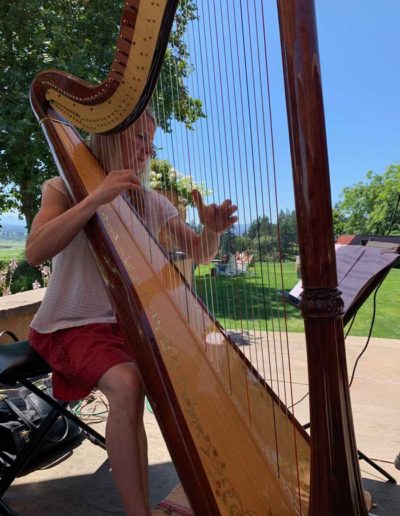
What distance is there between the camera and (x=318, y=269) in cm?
68

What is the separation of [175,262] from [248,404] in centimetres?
64

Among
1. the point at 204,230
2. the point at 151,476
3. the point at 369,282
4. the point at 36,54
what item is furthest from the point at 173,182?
the point at 36,54

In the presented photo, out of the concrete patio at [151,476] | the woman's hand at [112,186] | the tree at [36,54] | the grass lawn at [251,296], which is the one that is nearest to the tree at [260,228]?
the grass lawn at [251,296]

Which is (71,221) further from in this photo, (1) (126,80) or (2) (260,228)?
(2) (260,228)

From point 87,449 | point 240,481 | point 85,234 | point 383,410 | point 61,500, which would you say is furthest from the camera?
point 383,410

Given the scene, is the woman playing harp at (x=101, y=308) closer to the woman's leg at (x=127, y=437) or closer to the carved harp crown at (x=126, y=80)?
the woman's leg at (x=127, y=437)

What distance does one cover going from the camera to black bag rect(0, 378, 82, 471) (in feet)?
5.47

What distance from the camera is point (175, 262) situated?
5.40 ft

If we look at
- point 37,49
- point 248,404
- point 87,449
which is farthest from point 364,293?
point 37,49

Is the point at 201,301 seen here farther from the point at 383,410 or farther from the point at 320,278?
the point at 383,410

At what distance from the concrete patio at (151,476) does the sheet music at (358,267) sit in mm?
329

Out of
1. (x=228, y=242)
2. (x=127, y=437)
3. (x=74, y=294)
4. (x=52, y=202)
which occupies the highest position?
(x=52, y=202)

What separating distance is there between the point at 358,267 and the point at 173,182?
0.70 meters

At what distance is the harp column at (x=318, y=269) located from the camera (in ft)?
2.16
